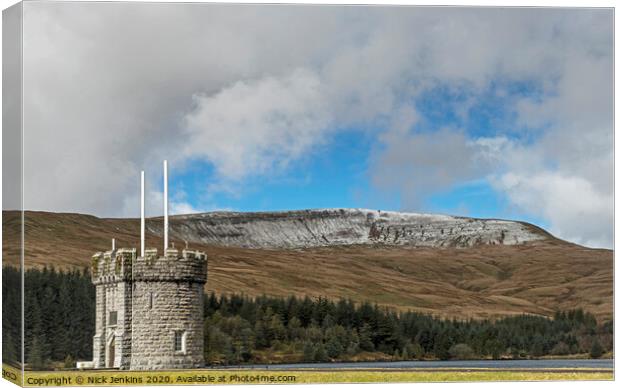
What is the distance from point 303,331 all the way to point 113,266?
6.10m

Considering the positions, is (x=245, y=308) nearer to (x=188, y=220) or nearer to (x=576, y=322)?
(x=188, y=220)

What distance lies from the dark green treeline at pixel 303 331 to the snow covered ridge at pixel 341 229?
76.3 inches

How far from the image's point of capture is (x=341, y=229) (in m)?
49.2

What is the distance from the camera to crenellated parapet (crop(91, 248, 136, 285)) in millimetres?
43625

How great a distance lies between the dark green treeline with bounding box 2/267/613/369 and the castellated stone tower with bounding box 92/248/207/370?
73cm

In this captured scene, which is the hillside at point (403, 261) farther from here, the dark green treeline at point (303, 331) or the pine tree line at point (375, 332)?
the dark green treeline at point (303, 331)

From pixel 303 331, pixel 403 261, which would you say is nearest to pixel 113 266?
pixel 303 331

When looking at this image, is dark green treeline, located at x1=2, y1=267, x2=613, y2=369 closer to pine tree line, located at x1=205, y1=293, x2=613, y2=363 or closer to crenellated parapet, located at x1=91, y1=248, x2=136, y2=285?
pine tree line, located at x1=205, y1=293, x2=613, y2=363

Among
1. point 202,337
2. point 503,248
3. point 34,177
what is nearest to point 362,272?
point 503,248

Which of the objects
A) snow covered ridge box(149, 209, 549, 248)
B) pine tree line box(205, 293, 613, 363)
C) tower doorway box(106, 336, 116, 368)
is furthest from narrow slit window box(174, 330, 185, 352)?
snow covered ridge box(149, 209, 549, 248)

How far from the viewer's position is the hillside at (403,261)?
48125mm

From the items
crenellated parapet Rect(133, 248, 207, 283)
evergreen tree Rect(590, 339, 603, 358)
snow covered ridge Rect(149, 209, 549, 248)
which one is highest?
snow covered ridge Rect(149, 209, 549, 248)

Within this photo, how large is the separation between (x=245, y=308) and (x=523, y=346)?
8.30 meters

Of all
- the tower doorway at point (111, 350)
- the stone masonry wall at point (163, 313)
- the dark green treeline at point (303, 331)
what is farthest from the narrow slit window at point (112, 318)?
the stone masonry wall at point (163, 313)
